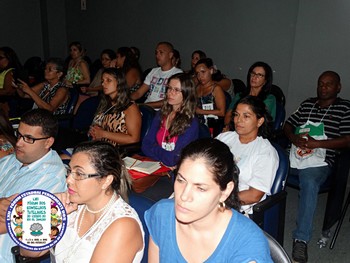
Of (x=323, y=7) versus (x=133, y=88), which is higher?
(x=323, y=7)

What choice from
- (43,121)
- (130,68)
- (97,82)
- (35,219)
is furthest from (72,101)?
(35,219)

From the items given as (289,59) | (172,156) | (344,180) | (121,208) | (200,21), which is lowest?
(344,180)

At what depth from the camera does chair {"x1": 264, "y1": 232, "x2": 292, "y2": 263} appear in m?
1.32

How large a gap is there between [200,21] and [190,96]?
3.01 meters

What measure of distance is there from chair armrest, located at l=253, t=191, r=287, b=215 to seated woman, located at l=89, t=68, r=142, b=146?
1342 mm

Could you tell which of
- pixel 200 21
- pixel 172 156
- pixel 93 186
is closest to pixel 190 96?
pixel 172 156

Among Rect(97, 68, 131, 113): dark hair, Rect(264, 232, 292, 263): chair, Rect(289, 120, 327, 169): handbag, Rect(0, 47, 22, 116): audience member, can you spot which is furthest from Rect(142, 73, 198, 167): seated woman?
Rect(0, 47, 22, 116): audience member

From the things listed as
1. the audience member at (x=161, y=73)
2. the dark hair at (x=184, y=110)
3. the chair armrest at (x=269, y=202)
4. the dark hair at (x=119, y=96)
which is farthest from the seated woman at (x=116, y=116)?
the chair armrest at (x=269, y=202)

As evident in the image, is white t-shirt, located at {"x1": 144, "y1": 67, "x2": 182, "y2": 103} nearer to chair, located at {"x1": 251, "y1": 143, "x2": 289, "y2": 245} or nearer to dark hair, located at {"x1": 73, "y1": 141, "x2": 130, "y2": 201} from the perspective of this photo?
chair, located at {"x1": 251, "y1": 143, "x2": 289, "y2": 245}

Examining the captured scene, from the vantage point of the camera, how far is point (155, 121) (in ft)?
10.1

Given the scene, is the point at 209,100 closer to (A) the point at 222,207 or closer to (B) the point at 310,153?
(B) the point at 310,153

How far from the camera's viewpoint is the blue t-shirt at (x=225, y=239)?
1292 mm

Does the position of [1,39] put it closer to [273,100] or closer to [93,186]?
[273,100]

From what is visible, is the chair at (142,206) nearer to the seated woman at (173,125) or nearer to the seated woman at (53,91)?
the seated woman at (173,125)
